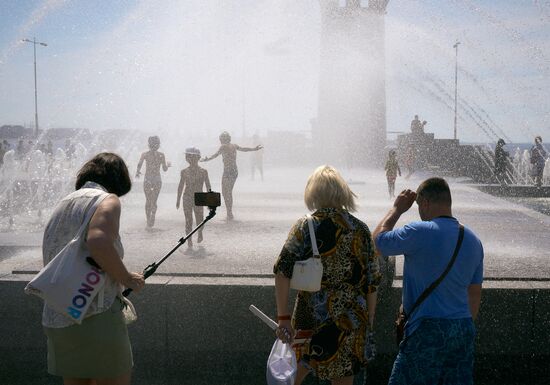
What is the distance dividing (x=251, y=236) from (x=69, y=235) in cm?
717

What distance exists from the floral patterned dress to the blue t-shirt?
169mm

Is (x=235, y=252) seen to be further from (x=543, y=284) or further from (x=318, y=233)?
(x=318, y=233)

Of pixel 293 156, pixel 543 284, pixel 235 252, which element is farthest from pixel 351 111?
pixel 543 284

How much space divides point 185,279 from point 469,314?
235 cm

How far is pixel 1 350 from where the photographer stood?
16.3ft

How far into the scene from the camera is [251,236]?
33.4 feet

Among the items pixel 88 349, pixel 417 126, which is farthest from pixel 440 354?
pixel 417 126

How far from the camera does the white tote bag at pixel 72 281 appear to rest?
9.64ft

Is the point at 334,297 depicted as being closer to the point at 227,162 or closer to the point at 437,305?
the point at 437,305

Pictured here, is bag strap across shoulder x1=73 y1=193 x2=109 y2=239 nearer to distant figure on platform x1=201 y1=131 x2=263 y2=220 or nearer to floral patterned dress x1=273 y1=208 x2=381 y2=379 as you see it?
floral patterned dress x1=273 y1=208 x2=381 y2=379

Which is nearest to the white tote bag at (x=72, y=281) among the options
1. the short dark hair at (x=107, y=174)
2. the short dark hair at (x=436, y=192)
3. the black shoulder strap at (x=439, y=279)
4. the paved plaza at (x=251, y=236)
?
the short dark hair at (x=107, y=174)

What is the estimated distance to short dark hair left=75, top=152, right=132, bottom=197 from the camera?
10.5 ft

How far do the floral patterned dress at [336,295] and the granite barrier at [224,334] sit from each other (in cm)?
139

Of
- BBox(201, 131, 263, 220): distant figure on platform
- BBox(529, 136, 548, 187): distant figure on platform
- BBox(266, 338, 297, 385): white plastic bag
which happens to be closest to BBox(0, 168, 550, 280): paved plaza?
BBox(201, 131, 263, 220): distant figure on platform
